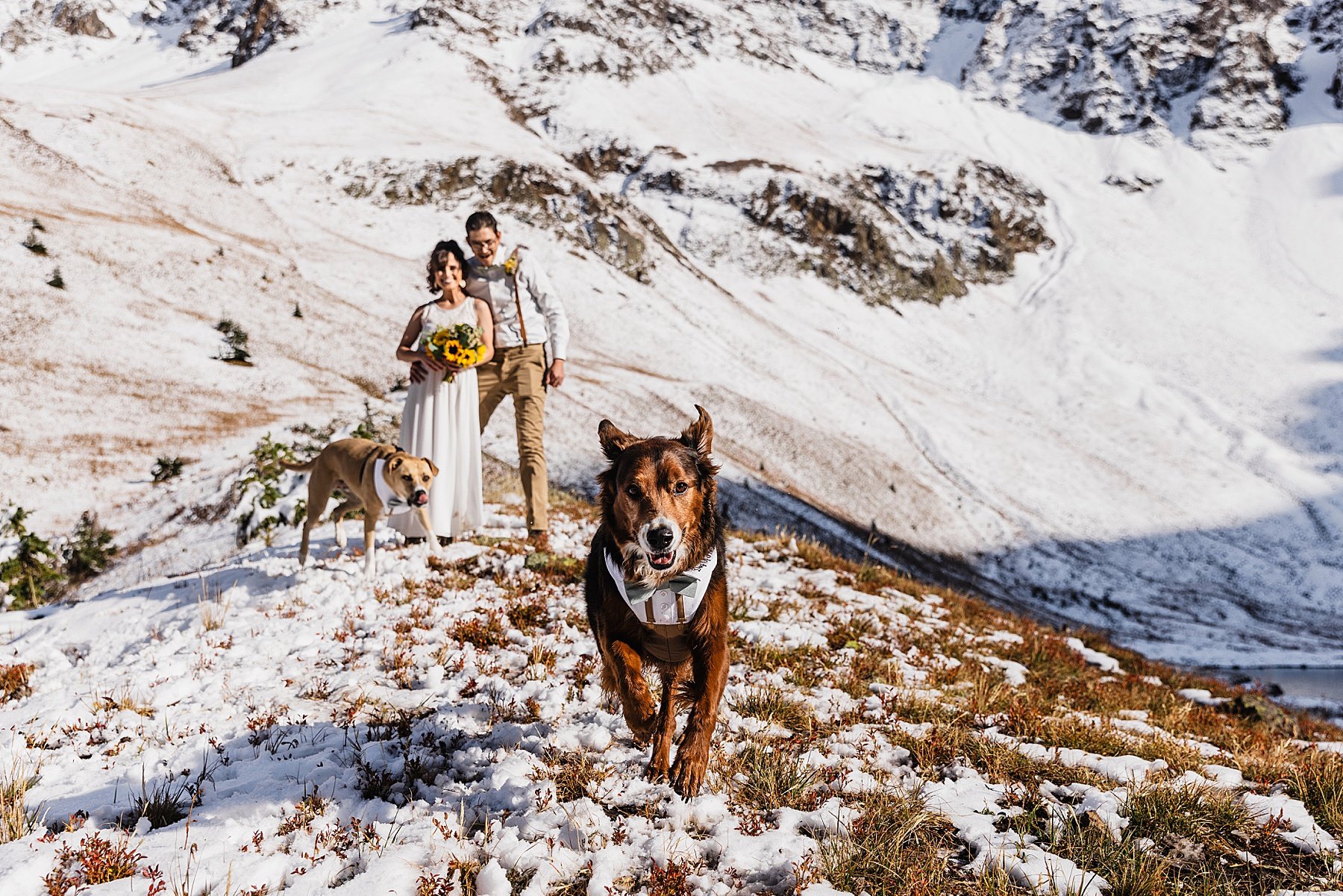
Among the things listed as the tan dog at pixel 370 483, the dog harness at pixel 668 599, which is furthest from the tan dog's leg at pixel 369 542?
the dog harness at pixel 668 599

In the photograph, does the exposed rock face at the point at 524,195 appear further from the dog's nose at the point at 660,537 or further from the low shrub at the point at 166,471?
the dog's nose at the point at 660,537

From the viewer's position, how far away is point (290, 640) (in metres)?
6.44

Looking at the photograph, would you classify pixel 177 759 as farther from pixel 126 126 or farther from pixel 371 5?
pixel 371 5

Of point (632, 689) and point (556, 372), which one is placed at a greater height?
point (556, 372)

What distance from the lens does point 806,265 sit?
74688mm

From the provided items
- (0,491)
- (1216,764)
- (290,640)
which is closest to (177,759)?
(290,640)

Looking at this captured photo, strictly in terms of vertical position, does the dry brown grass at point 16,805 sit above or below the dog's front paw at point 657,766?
below

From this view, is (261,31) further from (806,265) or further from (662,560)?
(662,560)

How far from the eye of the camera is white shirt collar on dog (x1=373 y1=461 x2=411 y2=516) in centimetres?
797

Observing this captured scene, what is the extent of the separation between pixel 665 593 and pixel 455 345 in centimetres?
555

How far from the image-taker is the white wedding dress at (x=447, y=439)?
8.78 m

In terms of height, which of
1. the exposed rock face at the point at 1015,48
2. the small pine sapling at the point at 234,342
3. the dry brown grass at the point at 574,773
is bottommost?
the small pine sapling at the point at 234,342

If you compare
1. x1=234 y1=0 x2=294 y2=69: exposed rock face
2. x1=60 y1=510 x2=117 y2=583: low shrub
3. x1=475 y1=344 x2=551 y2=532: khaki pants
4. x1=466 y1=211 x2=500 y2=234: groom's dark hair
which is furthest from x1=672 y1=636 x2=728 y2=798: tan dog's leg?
x1=234 y1=0 x2=294 y2=69: exposed rock face

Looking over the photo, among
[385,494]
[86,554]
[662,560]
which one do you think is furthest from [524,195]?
[662,560]
